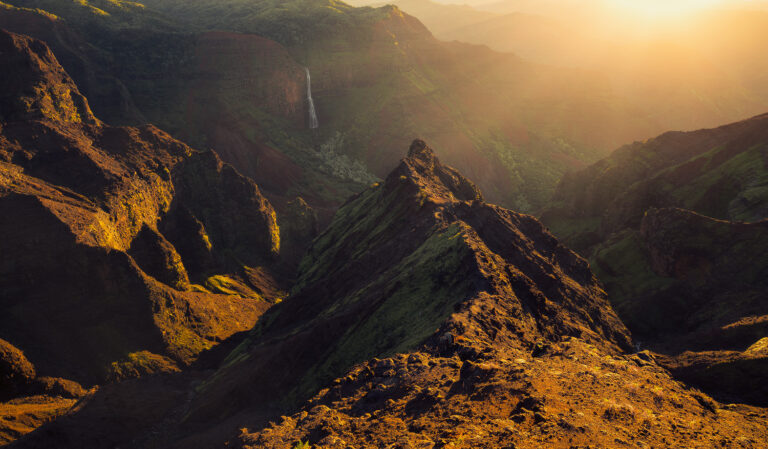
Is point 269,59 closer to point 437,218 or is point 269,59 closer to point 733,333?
point 437,218

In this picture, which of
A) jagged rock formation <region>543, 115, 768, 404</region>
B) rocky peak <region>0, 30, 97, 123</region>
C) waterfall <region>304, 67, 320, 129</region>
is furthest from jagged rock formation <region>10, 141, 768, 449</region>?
waterfall <region>304, 67, 320, 129</region>

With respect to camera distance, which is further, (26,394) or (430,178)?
(430,178)

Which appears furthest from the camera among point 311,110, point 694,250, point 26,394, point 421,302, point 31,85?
point 311,110

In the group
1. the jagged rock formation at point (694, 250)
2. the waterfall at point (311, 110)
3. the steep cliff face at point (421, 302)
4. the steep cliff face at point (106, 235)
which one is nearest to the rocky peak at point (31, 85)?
the steep cliff face at point (106, 235)

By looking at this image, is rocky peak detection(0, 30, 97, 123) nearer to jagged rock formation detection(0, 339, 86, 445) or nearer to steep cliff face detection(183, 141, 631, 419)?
jagged rock formation detection(0, 339, 86, 445)

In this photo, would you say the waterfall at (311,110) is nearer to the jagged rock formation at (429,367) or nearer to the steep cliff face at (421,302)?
the jagged rock formation at (429,367)

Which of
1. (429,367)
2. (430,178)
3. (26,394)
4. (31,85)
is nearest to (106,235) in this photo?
(26,394)

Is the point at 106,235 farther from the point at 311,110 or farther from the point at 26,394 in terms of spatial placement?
the point at 311,110
